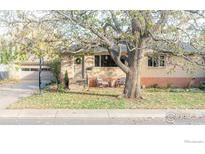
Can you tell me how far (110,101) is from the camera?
59.3ft

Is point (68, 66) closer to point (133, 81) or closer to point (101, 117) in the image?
point (133, 81)

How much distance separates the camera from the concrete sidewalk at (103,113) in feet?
46.1

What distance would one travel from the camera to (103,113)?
1464cm

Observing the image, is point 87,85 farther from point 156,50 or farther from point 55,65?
point 156,50

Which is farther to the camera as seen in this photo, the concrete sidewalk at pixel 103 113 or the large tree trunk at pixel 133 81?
the large tree trunk at pixel 133 81

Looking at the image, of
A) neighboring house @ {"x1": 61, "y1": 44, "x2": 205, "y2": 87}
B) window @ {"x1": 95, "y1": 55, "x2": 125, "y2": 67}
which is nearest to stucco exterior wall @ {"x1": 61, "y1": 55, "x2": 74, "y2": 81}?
neighboring house @ {"x1": 61, "y1": 44, "x2": 205, "y2": 87}

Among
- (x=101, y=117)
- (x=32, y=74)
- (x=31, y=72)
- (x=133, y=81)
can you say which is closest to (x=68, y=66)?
(x=133, y=81)

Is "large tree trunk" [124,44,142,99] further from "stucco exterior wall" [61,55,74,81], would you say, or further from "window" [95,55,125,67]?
"stucco exterior wall" [61,55,74,81]

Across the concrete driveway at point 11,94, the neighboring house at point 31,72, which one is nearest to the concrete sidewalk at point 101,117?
the concrete driveway at point 11,94

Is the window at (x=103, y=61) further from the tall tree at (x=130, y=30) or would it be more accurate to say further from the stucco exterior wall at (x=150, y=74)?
the tall tree at (x=130, y=30)

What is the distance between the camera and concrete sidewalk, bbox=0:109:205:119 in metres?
14.0

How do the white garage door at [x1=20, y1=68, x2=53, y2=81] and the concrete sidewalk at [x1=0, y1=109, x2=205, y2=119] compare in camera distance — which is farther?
the white garage door at [x1=20, y1=68, x2=53, y2=81]

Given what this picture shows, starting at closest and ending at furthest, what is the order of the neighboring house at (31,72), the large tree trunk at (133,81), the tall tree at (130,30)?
the tall tree at (130,30), the large tree trunk at (133,81), the neighboring house at (31,72)

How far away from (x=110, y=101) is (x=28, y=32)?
198 inches
